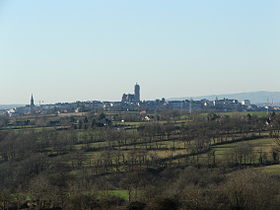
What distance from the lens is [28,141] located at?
4116 centimetres

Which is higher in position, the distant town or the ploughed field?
the distant town

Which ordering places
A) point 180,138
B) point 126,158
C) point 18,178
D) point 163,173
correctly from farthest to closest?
point 180,138, point 126,158, point 163,173, point 18,178

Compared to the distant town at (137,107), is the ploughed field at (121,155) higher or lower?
lower

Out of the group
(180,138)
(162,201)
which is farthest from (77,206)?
(180,138)

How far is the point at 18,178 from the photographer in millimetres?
27469

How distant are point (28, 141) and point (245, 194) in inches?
1051

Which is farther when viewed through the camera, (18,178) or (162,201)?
(18,178)

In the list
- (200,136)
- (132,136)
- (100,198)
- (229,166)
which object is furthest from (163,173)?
(132,136)

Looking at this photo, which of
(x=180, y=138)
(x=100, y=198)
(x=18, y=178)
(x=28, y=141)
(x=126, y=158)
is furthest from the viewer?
(x=180, y=138)

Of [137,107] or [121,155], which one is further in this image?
[137,107]

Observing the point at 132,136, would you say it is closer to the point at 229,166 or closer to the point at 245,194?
the point at 229,166

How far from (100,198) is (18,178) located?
8.68 metres

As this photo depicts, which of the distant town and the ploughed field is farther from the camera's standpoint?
the distant town

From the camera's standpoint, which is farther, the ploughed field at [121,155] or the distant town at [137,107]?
the distant town at [137,107]
